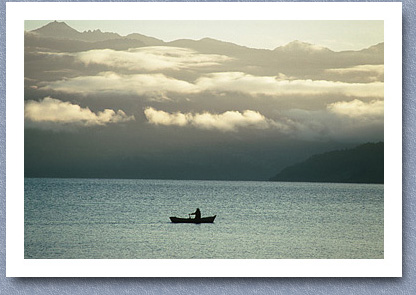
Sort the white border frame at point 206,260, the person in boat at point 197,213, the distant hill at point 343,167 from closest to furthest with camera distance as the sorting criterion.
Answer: the white border frame at point 206,260, the distant hill at point 343,167, the person in boat at point 197,213

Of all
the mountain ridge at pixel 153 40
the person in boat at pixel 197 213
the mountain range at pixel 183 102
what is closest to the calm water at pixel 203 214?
the person in boat at pixel 197 213

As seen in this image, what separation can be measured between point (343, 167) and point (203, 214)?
39.7 inches

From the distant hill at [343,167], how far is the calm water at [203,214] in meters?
0.06

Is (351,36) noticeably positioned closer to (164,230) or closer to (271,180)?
(271,180)

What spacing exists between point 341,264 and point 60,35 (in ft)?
7.87

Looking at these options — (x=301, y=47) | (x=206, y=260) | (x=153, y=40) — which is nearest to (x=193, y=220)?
(x=206, y=260)

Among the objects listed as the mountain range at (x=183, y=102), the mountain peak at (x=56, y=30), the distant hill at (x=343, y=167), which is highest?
the mountain peak at (x=56, y=30)

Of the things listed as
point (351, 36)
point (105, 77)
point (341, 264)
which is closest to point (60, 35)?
point (105, 77)

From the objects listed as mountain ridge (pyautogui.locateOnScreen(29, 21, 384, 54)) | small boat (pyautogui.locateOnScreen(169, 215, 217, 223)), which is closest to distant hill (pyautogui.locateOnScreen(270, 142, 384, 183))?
small boat (pyautogui.locateOnScreen(169, 215, 217, 223))

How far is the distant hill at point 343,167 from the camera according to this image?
6230 mm

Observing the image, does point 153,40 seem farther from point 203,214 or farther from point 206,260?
point 206,260

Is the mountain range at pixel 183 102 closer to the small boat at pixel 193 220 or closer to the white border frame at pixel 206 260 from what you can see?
the white border frame at pixel 206 260

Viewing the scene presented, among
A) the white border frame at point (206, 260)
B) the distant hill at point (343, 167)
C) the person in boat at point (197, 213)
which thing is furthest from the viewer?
the person in boat at point (197, 213)

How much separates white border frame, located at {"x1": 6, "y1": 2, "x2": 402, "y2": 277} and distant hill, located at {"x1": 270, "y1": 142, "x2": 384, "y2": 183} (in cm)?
8
